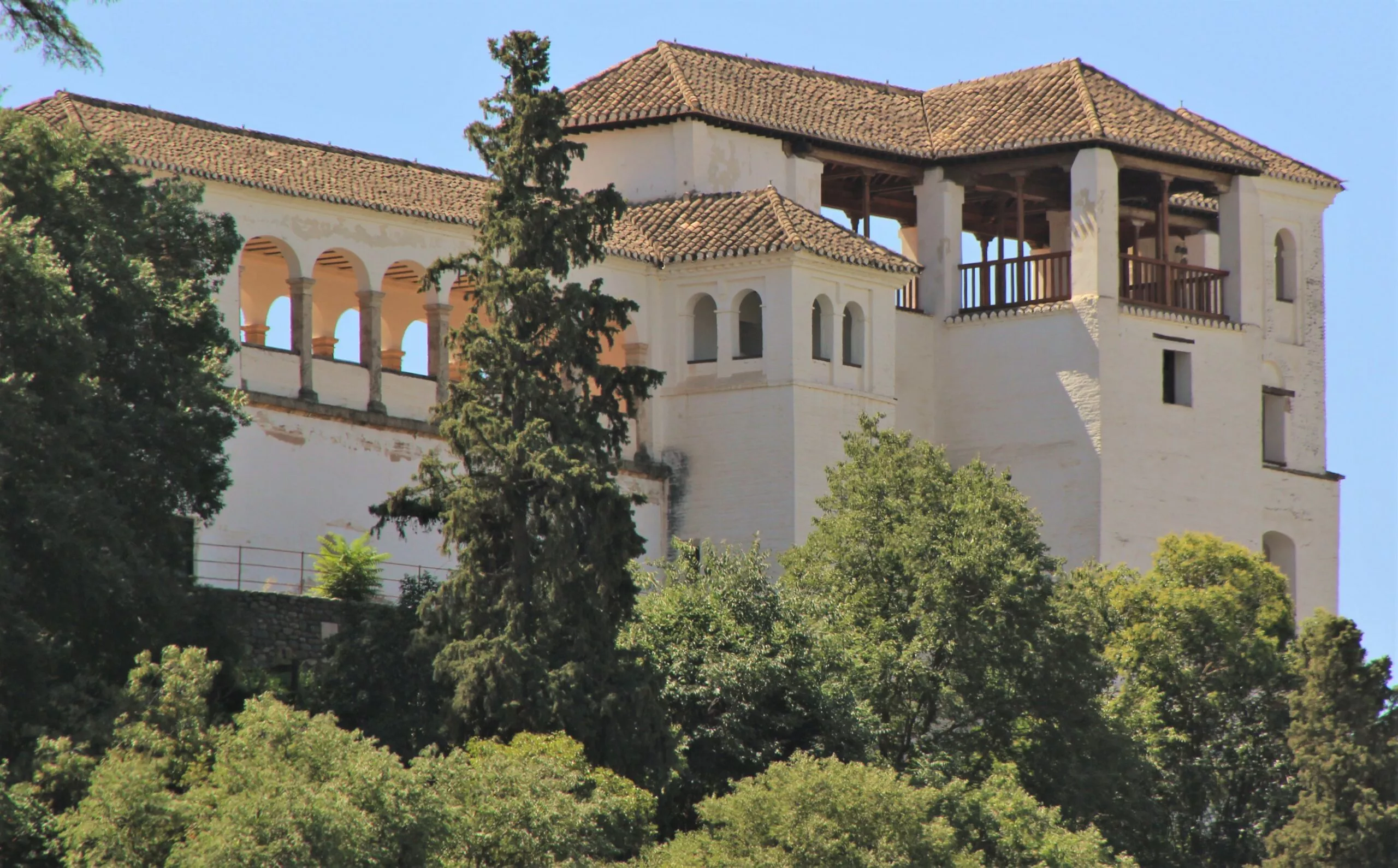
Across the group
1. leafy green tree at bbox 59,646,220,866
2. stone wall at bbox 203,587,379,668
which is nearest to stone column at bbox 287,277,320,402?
stone wall at bbox 203,587,379,668

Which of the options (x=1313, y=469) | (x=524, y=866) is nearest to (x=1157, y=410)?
(x=1313, y=469)

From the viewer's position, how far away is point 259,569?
141 ft

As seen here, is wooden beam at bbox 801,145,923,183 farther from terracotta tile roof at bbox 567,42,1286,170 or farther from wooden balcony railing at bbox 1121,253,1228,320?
wooden balcony railing at bbox 1121,253,1228,320

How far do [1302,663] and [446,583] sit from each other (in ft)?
44.7

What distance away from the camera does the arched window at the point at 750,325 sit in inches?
1895

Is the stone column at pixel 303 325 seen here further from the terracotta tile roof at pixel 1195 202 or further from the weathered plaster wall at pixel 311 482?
the terracotta tile roof at pixel 1195 202

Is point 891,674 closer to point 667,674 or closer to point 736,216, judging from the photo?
point 667,674

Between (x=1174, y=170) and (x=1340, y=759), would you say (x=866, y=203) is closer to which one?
(x=1174, y=170)

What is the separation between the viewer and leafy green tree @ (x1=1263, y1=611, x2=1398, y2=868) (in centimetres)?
4394

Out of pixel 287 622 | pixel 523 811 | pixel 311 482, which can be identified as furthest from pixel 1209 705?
pixel 523 811

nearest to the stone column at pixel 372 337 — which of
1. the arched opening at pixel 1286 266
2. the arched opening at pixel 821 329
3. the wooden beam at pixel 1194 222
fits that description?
the arched opening at pixel 821 329

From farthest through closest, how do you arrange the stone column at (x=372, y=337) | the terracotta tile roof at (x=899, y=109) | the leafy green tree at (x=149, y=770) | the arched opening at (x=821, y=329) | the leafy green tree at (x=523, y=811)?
the terracotta tile roof at (x=899, y=109) < the arched opening at (x=821, y=329) < the stone column at (x=372, y=337) < the leafy green tree at (x=523, y=811) < the leafy green tree at (x=149, y=770)

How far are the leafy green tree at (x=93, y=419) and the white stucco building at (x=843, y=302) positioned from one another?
5074 millimetres

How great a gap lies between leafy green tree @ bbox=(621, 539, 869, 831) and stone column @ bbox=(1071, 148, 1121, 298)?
13206mm
